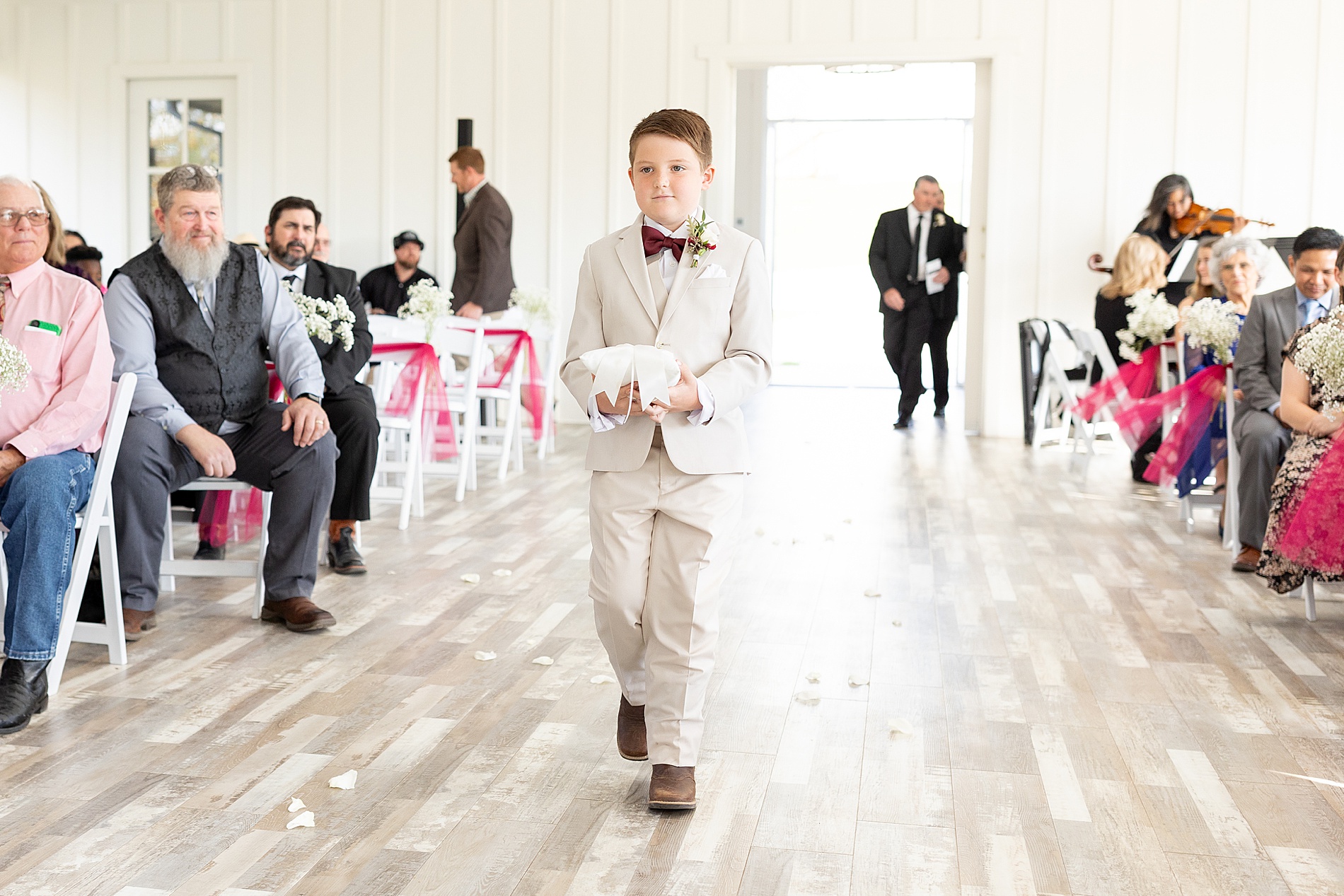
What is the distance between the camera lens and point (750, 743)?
2975mm

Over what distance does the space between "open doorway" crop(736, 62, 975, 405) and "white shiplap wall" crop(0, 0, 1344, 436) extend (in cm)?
406

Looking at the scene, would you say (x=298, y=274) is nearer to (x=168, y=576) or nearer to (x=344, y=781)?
(x=168, y=576)

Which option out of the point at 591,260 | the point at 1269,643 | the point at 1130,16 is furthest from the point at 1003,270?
the point at 591,260

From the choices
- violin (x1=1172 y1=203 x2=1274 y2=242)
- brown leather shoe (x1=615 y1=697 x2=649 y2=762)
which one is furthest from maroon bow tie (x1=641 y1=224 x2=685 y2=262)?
violin (x1=1172 y1=203 x2=1274 y2=242)

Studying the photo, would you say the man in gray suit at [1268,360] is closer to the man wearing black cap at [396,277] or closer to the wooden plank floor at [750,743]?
the wooden plank floor at [750,743]

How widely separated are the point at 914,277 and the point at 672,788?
301 inches

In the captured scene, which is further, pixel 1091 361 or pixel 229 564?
pixel 1091 361

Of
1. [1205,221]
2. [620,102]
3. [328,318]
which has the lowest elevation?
[328,318]

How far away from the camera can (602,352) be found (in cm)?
238

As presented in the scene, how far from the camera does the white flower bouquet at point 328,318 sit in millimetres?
4684

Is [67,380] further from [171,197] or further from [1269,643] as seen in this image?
[1269,643]

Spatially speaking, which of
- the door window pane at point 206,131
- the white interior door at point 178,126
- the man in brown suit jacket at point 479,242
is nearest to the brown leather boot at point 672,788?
the man in brown suit jacket at point 479,242

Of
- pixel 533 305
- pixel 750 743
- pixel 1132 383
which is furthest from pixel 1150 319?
pixel 750 743

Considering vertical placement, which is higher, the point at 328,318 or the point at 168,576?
the point at 328,318
